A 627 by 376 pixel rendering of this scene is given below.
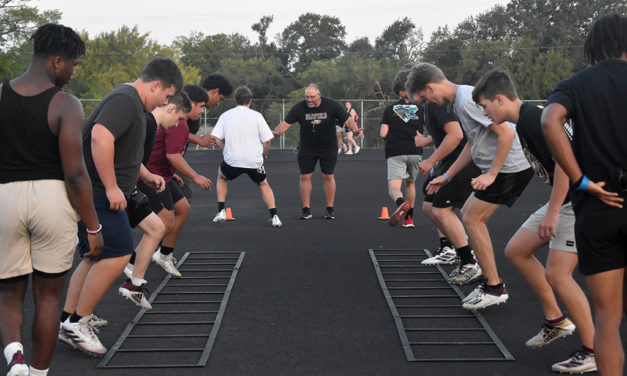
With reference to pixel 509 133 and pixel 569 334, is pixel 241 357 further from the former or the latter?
pixel 509 133

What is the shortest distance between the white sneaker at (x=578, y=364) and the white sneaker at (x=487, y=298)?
1.31 meters

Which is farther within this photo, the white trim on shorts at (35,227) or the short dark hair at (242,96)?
the short dark hair at (242,96)

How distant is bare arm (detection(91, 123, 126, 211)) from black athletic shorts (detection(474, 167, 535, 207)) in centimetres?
293

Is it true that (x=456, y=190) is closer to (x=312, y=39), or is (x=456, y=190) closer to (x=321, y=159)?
(x=321, y=159)

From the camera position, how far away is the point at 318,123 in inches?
447

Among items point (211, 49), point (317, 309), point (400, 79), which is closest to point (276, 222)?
point (400, 79)

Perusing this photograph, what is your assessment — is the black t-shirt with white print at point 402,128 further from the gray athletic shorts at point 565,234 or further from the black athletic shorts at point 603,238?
the black athletic shorts at point 603,238

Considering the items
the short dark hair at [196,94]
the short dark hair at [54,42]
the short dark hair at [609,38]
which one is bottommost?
the short dark hair at [196,94]

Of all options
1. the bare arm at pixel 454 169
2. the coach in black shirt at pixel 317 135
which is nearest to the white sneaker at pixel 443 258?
the bare arm at pixel 454 169

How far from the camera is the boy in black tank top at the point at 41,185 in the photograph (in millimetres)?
3492

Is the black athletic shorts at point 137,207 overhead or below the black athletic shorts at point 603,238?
below

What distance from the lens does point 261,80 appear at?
217 feet

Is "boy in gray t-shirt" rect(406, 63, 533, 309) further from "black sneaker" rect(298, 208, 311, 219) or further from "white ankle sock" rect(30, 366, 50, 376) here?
"black sneaker" rect(298, 208, 311, 219)

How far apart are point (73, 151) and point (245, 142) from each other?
710 cm
